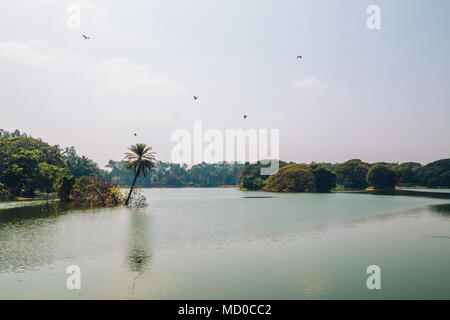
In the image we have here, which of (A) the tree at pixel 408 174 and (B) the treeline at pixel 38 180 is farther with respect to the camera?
(A) the tree at pixel 408 174

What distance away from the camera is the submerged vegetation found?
2510 inches

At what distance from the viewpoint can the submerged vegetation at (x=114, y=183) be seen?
2510 inches

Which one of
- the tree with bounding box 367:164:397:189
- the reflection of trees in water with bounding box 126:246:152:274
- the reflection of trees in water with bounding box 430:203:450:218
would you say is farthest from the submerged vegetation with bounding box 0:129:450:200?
the reflection of trees in water with bounding box 430:203:450:218

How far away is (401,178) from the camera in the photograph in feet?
561

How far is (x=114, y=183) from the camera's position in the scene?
67.5m

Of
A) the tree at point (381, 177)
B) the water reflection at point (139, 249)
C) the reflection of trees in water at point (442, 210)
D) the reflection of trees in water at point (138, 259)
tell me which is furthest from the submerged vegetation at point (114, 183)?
the reflection of trees in water at point (442, 210)

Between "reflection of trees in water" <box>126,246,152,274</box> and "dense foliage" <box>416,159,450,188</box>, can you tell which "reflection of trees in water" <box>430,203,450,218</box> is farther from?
"dense foliage" <box>416,159,450,188</box>

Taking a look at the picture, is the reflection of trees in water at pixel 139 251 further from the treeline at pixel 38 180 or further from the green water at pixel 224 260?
the treeline at pixel 38 180

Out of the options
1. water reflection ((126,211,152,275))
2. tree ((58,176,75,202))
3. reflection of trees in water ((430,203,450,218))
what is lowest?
reflection of trees in water ((430,203,450,218))

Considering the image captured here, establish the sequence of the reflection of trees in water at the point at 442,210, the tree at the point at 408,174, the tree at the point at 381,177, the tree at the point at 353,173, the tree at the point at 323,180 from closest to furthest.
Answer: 1. the reflection of trees in water at the point at 442,210
2. the tree at the point at 323,180
3. the tree at the point at 381,177
4. the tree at the point at 353,173
5. the tree at the point at 408,174

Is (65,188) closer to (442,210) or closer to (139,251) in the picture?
(139,251)

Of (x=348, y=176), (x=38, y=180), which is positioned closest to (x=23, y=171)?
(x=38, y=180)
